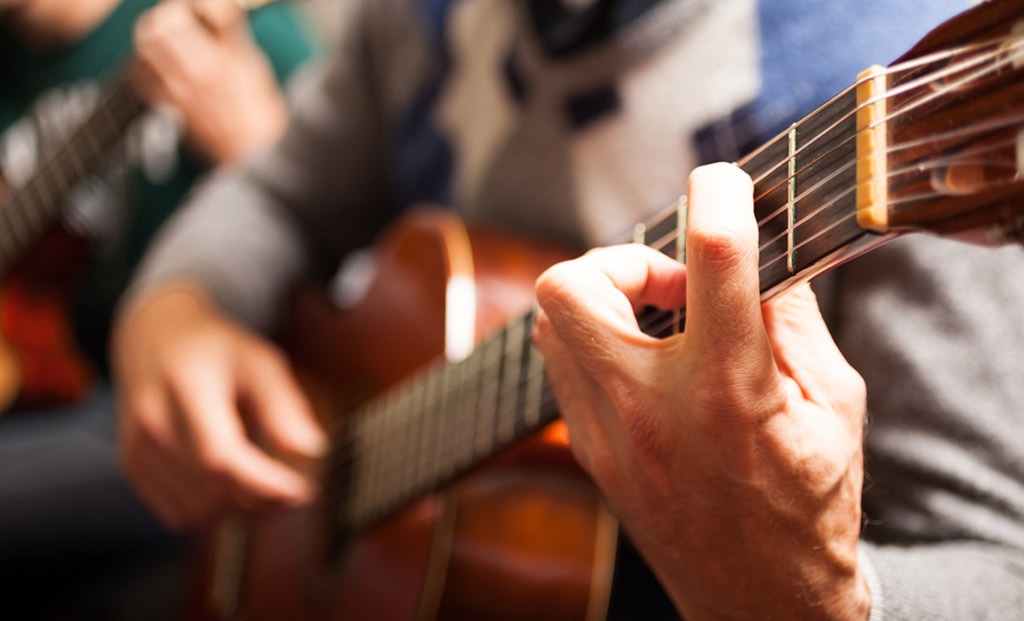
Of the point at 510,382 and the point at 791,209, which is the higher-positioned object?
the point at 791,209

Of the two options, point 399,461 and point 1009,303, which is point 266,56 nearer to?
point 399,461

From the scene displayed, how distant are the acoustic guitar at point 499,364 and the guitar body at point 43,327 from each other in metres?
0.47

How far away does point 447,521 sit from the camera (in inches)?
21.6

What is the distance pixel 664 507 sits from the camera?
353 millimetres

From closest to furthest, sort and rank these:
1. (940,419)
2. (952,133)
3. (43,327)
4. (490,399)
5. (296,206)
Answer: (952,133)
(940,419)
(490,399)
(296,206)
(43,327)

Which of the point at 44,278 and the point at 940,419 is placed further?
the point at 44,278

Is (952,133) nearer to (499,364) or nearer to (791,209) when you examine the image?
(791,209)

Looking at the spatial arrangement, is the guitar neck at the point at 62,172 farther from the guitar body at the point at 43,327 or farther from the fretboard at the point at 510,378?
the fretboard at the point at 510,378

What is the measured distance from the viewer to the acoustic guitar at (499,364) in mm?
251

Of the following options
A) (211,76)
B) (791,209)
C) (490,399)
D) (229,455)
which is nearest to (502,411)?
(490,399)

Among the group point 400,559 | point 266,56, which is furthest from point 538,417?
point 266,56

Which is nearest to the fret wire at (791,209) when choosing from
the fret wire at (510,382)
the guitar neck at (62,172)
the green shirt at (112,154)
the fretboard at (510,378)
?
the fretboard at (510,378)

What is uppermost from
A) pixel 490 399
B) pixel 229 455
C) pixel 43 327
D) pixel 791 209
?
→ pixel 791 209

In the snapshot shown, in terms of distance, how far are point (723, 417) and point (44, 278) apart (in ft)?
3.88
